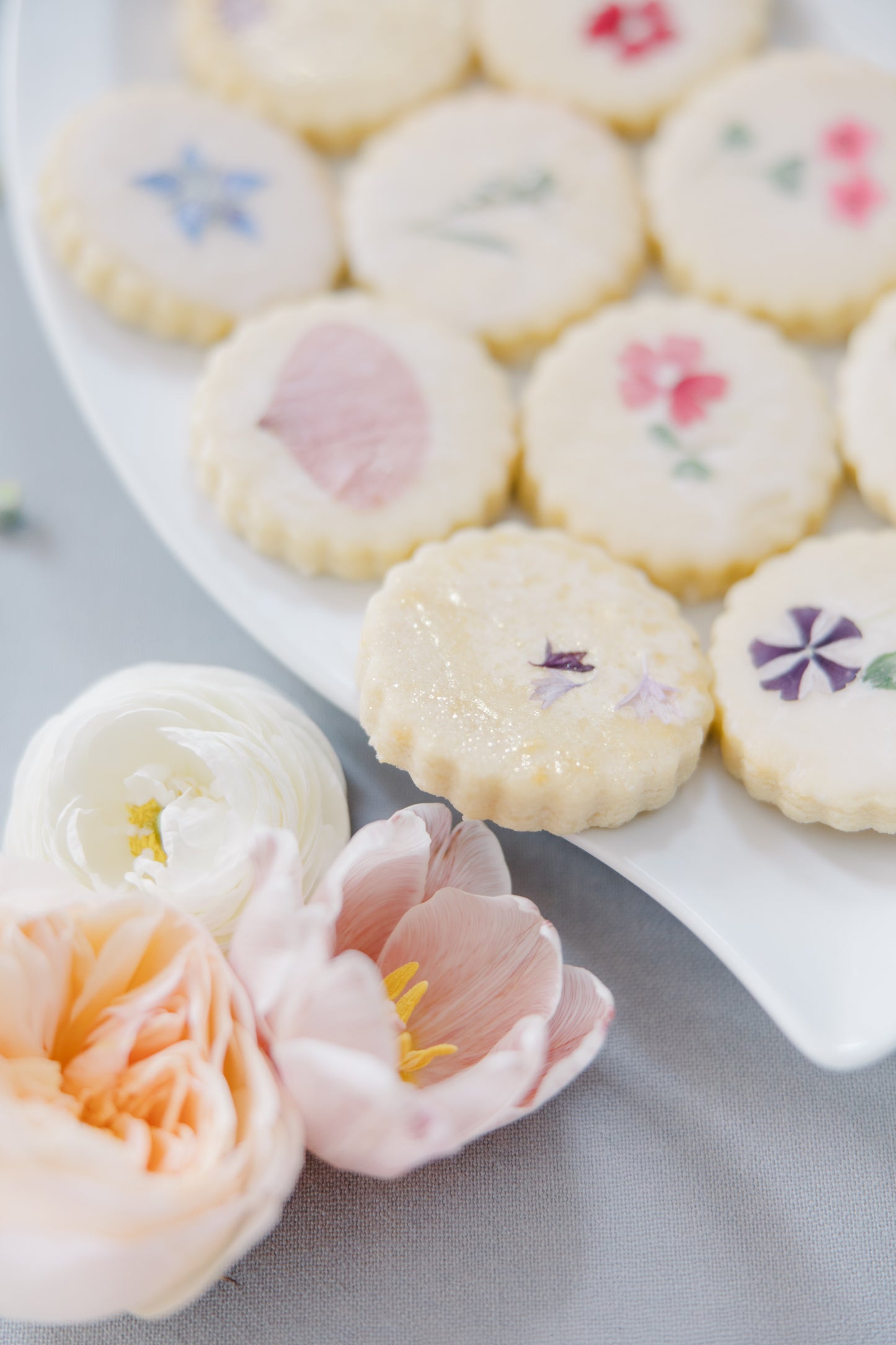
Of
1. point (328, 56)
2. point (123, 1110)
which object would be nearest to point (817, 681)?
point (123, 1110)

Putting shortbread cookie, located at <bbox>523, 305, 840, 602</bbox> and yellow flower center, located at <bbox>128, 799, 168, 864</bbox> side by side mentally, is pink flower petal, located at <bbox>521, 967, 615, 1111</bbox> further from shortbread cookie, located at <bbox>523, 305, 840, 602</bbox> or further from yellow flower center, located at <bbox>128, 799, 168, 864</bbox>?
shortbread cookie, located at <bbox>523, 305, 840, 602</bbox>

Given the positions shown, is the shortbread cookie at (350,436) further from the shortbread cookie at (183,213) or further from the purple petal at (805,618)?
the purple petal at (805,618)

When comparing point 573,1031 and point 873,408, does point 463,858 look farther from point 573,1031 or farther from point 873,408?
point 873,408

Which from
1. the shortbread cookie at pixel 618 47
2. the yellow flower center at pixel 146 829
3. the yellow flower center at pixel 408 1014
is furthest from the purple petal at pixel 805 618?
the shortbread cookie at pixel 618 47

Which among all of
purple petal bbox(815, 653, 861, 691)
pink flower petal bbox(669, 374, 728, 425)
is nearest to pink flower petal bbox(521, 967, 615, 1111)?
purple petal bbox(815, 653, 861, 691)

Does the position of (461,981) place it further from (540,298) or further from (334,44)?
(334,44)
